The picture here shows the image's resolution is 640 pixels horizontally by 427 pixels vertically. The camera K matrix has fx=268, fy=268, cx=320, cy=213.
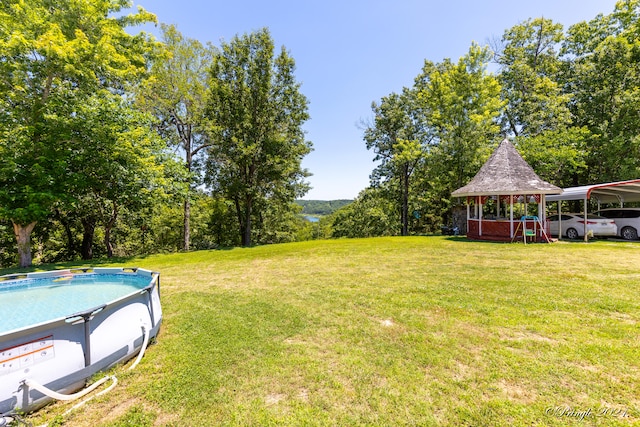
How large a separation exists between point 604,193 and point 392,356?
806 inches

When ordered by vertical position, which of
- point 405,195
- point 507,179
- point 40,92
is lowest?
point 405,195

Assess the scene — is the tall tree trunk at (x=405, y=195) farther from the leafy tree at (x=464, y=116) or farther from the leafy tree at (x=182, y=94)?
the leafy tree at (x=182, y=94)

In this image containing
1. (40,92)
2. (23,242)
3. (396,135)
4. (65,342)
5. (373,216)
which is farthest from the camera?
(373,216)

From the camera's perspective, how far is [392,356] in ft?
11.8

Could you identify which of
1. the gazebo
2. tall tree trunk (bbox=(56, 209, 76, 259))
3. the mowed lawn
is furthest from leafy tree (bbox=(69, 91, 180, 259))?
the gazebo

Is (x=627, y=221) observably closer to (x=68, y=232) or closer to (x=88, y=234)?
(x=88, y=234)

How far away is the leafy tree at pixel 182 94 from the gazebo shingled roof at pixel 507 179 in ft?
57.9

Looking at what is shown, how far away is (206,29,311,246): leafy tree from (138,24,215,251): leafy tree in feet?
4.19

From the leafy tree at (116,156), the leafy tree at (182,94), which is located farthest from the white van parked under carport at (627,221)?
the leafy tree at (182,94)

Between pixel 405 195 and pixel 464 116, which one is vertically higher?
pixel 464 116

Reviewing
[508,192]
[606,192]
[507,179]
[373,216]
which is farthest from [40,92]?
[606,192]

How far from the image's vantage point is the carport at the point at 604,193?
13.4m

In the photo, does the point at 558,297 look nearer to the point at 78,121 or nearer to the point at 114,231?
the point at 78,121

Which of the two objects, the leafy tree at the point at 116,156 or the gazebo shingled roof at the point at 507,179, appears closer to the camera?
the leafy tree at the point at 116,156
